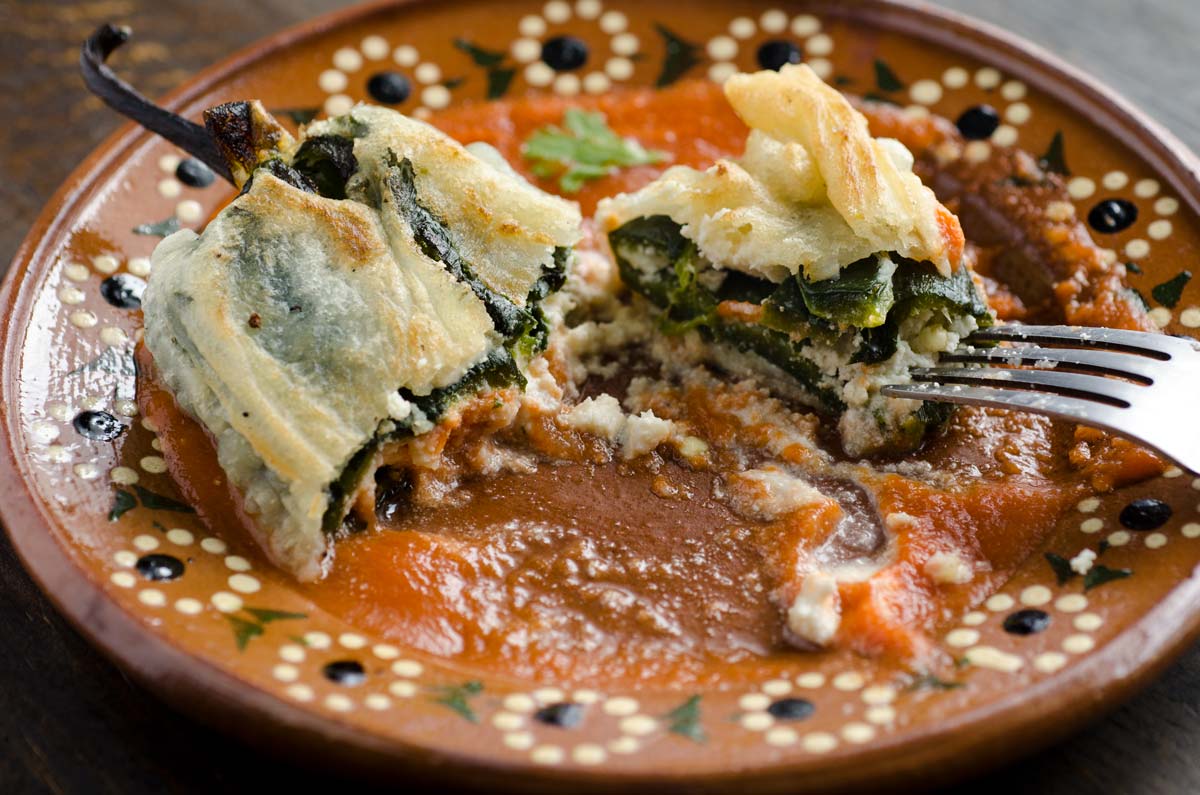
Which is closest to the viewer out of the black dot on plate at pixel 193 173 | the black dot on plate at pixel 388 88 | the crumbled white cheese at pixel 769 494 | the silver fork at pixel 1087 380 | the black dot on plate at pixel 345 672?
the black dot on plate at pixel 345 672

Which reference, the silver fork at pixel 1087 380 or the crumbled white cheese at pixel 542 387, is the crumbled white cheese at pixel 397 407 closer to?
the crumbled white cheese at pixel 542 387

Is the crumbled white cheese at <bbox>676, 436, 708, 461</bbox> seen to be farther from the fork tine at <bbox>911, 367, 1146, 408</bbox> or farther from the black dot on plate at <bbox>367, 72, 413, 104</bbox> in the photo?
the black dot on plate at <bbox>367, 72, 413, 104</bbox>

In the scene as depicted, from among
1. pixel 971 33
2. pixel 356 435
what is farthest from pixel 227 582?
pixel 971 33

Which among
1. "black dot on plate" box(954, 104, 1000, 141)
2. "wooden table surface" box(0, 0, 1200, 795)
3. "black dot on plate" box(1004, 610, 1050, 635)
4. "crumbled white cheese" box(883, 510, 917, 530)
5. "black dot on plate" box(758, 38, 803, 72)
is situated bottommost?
"wooden table surface" box(0, 0, 1200, 795)

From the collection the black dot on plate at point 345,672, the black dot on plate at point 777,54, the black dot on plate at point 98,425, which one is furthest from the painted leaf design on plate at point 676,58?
the black dot on plate at point 345,672

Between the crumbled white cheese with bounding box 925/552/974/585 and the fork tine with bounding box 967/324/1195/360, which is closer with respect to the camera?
the crumbled white cheese with bounding box 925/552/974/585

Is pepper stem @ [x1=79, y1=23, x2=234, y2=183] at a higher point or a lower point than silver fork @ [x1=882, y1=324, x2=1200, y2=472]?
lower

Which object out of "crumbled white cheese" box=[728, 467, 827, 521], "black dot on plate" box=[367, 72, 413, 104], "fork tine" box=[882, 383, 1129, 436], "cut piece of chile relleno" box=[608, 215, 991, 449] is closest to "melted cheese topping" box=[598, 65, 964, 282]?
"cut piece of chile relleno" box=[608, 215, 991, 449]
